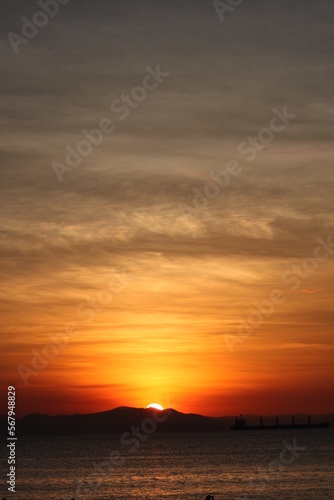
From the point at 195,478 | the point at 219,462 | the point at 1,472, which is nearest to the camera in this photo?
the point at 195,478

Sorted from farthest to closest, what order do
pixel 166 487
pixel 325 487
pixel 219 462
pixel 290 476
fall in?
pixel 219 462, pixel 290 476, pixel 166 487, pixel 325 487

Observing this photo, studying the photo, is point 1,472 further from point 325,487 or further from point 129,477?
point 325,487

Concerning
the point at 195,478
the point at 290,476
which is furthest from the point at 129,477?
the point at 290,476

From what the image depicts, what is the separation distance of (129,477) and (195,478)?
11482 millimetres

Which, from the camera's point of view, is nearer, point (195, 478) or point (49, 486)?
point (49, 486)

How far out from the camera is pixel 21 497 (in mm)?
89562

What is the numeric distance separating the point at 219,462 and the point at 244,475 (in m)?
34.6

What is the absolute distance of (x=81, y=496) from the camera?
9094 cm

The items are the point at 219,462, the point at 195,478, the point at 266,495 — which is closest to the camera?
the point at 266,495

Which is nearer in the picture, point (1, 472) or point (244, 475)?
point (244, 475)

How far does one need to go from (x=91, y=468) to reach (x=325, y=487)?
6042cm

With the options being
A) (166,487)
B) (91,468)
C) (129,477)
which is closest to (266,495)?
(166,487)

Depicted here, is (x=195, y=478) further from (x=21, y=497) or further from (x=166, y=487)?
(x=21, y=497)

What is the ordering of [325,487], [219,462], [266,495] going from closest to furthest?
1. [266,495]
2. [325,487]
3. [219,462]
